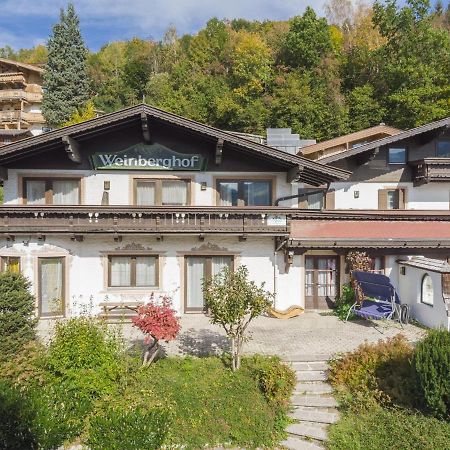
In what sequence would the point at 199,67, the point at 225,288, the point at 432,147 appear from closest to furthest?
the point at 225,288 → the point at 432,147 → the point at 199,67

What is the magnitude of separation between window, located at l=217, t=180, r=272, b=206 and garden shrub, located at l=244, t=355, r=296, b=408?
7.05 m

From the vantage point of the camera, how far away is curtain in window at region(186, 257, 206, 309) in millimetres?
14581

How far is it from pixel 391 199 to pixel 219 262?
9011 mm

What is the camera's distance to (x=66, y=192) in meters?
15.0

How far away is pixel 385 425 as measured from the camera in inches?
314

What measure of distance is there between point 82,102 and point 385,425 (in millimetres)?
45988

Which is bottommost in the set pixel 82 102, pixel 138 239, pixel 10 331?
pixel 10 331

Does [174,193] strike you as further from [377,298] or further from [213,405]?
[213,405]

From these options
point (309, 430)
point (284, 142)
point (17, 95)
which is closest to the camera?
point (309, 430)

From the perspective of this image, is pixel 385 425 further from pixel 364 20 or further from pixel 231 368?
pixel 364 20

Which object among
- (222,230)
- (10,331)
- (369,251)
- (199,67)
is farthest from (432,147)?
(199,67)

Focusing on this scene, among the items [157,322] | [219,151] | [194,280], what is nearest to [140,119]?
[219,151]

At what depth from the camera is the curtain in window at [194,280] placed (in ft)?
47.8

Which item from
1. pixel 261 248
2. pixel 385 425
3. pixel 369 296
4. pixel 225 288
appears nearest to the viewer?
pixel 385 425
